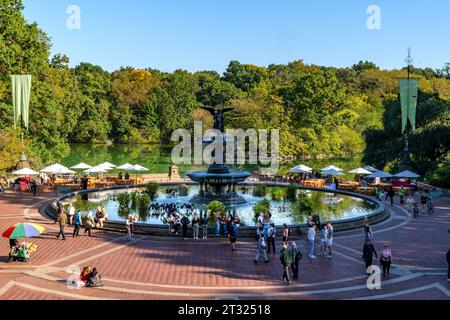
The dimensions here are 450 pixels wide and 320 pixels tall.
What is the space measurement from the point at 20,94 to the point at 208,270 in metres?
31.3

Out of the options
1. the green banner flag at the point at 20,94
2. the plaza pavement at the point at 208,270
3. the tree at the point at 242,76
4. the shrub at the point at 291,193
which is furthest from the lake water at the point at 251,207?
the tree at the point at 242,76

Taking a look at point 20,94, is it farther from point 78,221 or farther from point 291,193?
point 291,193

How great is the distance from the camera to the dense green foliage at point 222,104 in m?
48.2

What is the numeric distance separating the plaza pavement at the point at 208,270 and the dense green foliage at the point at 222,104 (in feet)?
76.7

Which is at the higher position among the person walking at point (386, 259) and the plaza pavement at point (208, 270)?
the person walking at point (386, 259)

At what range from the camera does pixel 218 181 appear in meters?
33.6

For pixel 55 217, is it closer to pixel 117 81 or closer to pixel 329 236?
pixel 329 236

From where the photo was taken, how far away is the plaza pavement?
15734mm

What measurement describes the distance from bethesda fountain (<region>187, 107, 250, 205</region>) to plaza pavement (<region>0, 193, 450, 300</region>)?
1036 centimetres

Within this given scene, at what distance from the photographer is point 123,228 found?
24.6 m

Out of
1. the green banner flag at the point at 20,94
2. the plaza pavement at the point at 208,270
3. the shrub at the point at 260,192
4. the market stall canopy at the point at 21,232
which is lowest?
the plaza pavement at the point at 208,270

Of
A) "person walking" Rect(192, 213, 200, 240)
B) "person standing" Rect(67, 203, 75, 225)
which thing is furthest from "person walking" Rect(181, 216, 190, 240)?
"person standing" Rect(67, 203, 75, 225)

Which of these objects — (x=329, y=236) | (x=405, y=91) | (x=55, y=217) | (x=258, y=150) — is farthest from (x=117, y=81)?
(x=329, y=236)

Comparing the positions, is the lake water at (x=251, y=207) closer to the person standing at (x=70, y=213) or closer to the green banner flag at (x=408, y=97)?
the person standing at (x=70, y=213)
